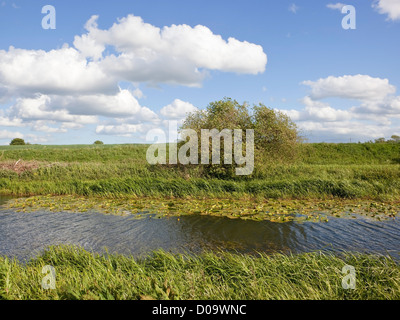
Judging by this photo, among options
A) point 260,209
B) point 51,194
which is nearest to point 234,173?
point 260,209

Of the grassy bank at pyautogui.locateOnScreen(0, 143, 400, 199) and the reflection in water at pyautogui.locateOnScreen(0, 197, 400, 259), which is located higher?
the grassy bank at pyautogui.locateOnScreen(0, 143, 400, 199)

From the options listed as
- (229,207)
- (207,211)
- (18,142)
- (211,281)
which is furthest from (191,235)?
(18,142)

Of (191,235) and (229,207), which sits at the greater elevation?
(229,207)

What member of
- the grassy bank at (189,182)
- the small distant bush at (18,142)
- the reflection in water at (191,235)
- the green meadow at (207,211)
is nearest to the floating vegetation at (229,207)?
the green meadow at (207,211)

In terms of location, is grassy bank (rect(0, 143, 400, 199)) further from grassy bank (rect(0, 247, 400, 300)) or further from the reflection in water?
grassy bank (rect(0, 247, 400, 300))

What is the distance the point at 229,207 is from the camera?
560 inches

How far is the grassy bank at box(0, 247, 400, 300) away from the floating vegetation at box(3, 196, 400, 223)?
228 inches

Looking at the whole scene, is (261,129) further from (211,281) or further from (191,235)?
(211,281)

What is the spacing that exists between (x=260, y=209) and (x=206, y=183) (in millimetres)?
4573

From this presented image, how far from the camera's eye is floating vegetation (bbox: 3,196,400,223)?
12.9 meters

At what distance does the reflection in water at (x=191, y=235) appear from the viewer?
9.27 metres

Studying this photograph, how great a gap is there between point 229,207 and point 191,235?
160 inches

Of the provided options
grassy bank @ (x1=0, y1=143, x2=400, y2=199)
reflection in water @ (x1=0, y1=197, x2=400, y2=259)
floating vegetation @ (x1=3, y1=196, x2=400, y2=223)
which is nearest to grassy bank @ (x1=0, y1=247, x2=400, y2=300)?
reflection in water @ (x1=0, y1=197, x2=400, y2=259)

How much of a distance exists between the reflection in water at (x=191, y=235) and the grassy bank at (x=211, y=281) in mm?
2268
